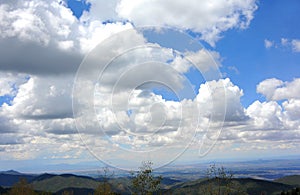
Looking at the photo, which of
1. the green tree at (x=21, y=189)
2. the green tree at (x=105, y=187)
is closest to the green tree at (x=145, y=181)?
the green tree at (x=105, y=187)

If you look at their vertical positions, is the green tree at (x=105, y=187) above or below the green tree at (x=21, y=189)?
above

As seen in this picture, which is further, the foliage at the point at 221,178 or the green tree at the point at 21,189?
the green tree at the point at 21,189

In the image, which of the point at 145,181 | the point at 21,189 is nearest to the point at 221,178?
the point at 145,181

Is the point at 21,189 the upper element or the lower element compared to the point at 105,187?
lower

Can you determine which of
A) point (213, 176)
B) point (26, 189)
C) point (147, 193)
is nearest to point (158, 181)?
point (147, 193)

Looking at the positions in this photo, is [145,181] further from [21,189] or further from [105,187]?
[21,189]

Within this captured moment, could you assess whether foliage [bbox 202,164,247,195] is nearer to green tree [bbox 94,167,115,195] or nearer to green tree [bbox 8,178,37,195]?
green tree [bbox 94,167,115,195]

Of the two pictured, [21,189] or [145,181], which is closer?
[145,181]

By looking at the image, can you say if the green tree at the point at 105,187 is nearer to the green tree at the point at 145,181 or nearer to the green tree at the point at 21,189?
the green tree at the point at 145,181

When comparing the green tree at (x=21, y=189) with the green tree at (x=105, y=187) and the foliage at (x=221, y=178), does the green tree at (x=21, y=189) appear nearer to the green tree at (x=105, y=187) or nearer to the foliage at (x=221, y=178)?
the green tree at (x=105, y=187)

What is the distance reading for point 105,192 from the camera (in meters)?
108

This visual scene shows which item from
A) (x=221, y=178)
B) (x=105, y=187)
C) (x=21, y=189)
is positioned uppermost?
(x=221, y=178)

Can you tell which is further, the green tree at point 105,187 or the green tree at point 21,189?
the green tree at point 21,189

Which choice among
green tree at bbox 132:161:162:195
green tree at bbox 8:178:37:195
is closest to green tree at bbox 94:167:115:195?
green tree at bbox 132:161:162:195
